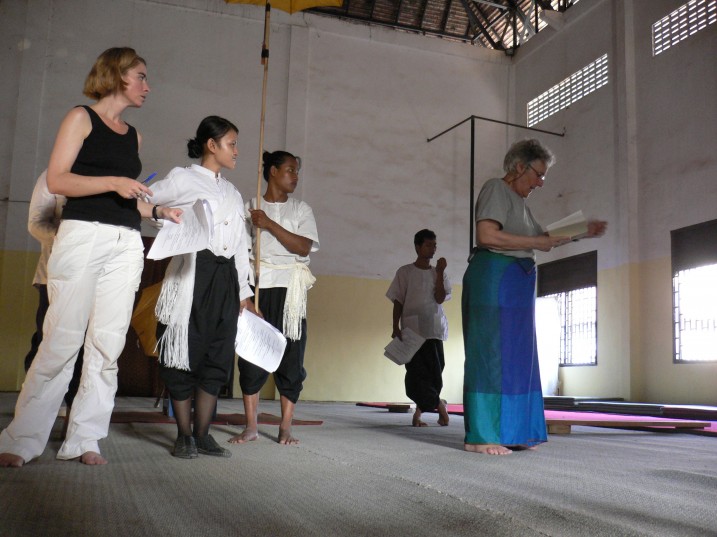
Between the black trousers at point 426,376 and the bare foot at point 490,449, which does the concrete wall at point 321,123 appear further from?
the bare foot at point 490,449

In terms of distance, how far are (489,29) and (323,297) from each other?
5.16 meters

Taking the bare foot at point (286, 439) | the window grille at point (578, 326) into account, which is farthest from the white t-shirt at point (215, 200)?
the window grille at point (578, 326)

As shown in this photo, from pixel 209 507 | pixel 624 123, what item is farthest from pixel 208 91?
pixel 209 507

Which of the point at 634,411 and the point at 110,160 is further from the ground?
the point at 110,160

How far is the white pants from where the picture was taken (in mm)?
2174

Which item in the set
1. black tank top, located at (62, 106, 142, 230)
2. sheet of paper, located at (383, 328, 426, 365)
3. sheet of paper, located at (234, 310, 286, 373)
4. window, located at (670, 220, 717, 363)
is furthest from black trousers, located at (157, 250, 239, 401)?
window, located at (670, 220, 717, 363)

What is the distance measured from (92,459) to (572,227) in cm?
199

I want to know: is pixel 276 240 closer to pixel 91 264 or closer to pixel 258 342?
pixel 258 342

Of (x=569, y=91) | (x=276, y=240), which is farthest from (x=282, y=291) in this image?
(x=569, y=91)

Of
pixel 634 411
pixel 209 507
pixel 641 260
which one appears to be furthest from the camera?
pixel 641 260

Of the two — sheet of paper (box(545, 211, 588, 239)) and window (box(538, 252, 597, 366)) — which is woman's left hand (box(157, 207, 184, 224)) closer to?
sheet of paper (box(545, 211, 588, 239))

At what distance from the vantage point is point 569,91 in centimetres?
929

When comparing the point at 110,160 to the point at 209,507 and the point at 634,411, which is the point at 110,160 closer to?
the point at 209,507

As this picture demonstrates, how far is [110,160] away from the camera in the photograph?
91.0 inches
